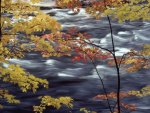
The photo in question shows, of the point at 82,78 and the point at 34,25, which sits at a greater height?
the point at 34,25

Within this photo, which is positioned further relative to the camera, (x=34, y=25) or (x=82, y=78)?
(x=82, y=78)

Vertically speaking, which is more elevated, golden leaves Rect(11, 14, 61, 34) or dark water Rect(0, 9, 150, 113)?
golden leaves Rect(11, 14, 61, 34)

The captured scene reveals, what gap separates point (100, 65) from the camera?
20.9 m

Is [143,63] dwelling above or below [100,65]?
above

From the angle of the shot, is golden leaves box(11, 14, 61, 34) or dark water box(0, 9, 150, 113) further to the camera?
dark water box(0, 9, 150, 113)

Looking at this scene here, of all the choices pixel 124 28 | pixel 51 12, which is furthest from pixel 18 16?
pixel 51 12

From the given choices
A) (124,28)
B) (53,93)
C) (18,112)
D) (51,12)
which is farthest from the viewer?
(51,12)

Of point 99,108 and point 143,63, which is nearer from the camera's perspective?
point 143,63

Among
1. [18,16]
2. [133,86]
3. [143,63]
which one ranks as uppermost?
[18,16]

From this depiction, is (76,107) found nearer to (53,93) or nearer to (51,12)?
(53,93)

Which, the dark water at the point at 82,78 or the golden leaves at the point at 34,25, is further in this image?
the dark water at the point at 82,78

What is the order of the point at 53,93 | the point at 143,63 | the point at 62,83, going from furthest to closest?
the point at 62,83, the point at 53,93, the point at 143,63

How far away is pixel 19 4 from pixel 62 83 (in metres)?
9.85

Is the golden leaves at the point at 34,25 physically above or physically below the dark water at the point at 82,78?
above
